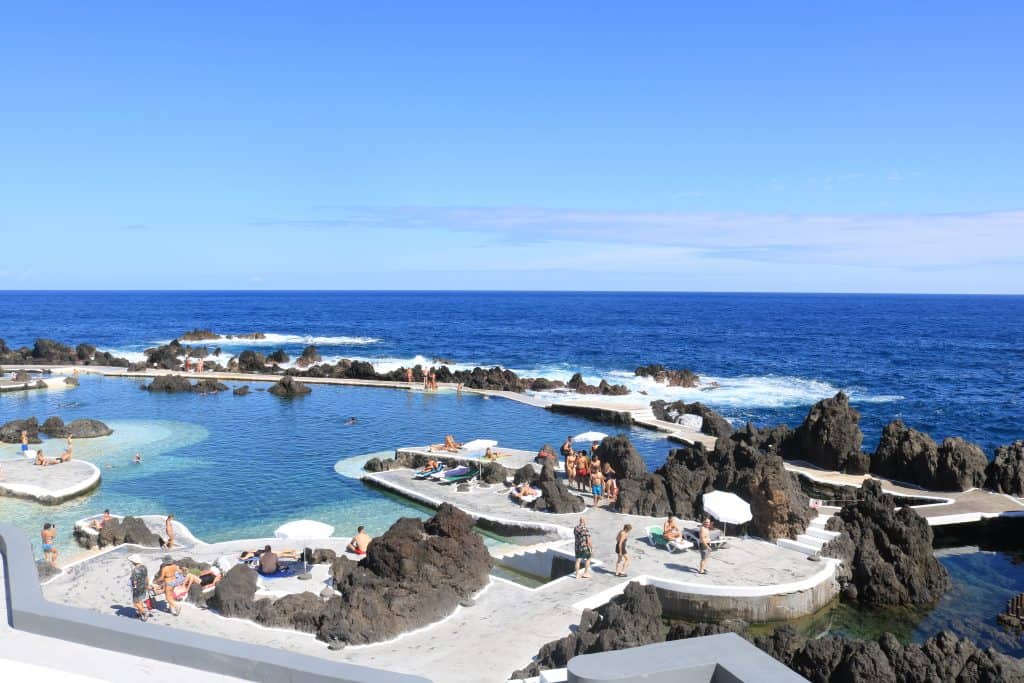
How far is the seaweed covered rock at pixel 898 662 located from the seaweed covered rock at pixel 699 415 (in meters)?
27.1

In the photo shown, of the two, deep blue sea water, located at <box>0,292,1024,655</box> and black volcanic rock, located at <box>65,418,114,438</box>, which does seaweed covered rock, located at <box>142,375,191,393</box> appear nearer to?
deep blue sea water, located at <box>0,292,1024,655</box>

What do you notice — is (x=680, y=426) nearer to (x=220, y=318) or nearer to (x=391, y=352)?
(x=391, y=352)

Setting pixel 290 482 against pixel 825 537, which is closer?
pixel 825 537

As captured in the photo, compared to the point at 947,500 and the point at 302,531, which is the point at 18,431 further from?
the point at 947,500

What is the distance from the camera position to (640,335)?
408 feet

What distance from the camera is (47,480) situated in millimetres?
29266

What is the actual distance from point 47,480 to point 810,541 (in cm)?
2855

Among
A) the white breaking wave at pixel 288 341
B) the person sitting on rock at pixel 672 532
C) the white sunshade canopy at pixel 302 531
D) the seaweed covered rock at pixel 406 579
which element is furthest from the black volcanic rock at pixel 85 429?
the white breaking wave at pixel 288 341

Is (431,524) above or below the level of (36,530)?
above

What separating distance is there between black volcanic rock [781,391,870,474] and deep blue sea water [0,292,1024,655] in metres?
7.25

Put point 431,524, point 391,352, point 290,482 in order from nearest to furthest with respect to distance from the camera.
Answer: point 431,524 → point 290,482 → point 391,352

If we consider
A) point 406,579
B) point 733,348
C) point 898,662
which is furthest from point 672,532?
point 733,348

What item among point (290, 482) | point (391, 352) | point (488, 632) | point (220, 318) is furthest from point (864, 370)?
point (220, 318)

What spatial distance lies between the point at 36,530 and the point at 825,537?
25845 millimetres
